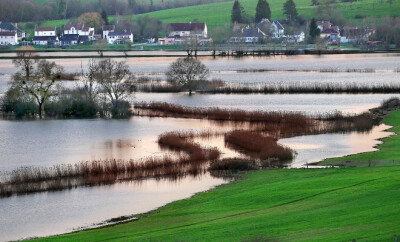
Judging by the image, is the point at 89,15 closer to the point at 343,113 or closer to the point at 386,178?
the point at 343,113

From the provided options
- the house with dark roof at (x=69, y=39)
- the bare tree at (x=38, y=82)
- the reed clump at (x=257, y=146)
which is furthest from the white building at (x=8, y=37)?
the reed clump at (x=257, y=146)

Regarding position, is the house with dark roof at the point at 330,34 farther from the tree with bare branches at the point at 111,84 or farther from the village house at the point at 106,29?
the tree with bare branches at the point at 111,84

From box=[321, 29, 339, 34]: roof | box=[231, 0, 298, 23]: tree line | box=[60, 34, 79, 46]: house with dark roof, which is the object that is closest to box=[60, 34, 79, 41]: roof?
box=[60, 34, 79, 46]: house with dark roof

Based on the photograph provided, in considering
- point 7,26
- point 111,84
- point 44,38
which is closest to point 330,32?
point 44,38

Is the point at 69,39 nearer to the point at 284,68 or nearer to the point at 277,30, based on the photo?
the point at 277,30

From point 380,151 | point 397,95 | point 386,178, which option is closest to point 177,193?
point 386,178

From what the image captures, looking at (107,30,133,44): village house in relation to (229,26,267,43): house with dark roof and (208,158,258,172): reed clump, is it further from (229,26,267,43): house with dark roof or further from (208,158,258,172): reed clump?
(208,158,258,172): reed clump
